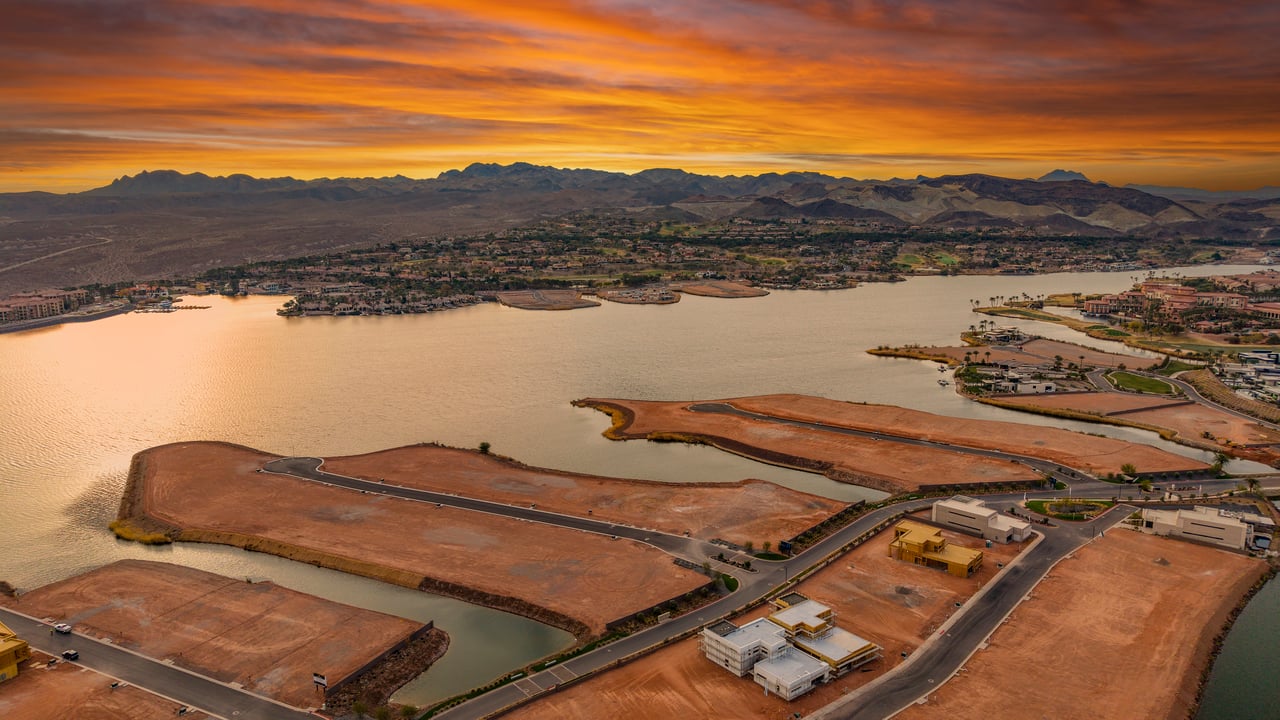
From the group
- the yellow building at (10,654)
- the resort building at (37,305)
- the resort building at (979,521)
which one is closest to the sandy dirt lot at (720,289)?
the resort building at (37,305)

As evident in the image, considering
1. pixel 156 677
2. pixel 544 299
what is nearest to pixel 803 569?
pixel 156 677

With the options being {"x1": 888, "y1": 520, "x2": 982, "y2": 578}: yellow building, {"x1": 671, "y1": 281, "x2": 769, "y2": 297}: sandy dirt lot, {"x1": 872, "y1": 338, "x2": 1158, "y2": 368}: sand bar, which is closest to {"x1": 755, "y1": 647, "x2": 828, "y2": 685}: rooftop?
{"x1": 888, "y1": 520, "x2": 982, "y2": 578}: yellow building

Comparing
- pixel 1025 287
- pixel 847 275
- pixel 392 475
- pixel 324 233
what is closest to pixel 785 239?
pixel 847 275

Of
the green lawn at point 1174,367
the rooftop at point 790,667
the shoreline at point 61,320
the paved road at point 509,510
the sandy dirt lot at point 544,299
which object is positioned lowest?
the rooftop at point 790,667

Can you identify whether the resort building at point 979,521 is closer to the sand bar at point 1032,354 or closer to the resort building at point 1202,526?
the resort building at point 1202,526

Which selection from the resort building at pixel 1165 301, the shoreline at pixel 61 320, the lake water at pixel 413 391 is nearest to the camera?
the lake water at pixel 413 391

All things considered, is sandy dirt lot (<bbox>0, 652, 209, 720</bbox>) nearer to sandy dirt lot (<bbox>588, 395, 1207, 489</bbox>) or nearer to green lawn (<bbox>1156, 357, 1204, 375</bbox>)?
sandy dirt lot (<bbox>588, 395, 1207, 489</bbox>)

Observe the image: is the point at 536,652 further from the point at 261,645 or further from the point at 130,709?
the point at 130,709
